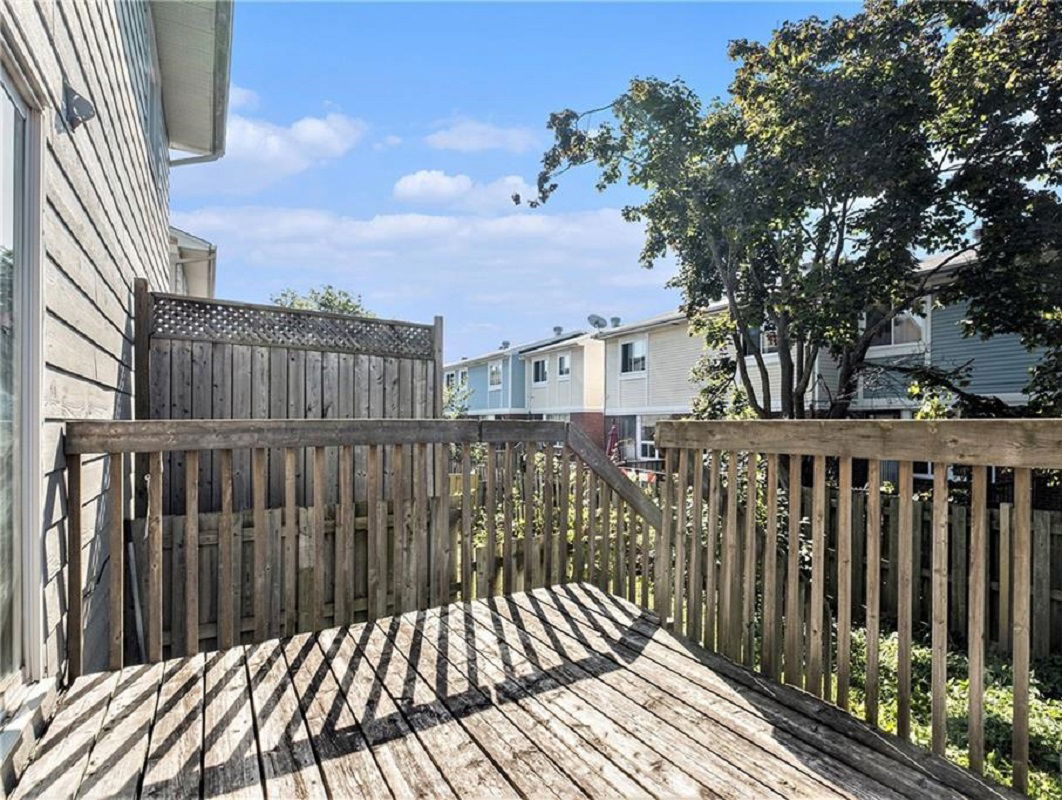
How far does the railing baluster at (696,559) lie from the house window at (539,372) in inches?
791

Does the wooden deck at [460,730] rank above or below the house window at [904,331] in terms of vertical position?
below

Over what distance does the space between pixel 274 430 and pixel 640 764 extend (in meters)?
1.94

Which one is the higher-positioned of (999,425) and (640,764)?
(999,425)

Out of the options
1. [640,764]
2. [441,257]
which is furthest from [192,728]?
[441,257]

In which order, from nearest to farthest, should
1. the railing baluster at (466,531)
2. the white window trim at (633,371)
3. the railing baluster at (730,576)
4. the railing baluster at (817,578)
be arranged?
the railing baluster at (817,578) → the railing baluster at (730,576) → the railing baluster at (466,531) → the white window trim at (633,371)

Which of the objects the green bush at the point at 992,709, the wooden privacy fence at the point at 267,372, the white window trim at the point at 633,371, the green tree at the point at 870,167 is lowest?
the green bush at the point at 992,709

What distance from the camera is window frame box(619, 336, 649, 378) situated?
1753 centimetres

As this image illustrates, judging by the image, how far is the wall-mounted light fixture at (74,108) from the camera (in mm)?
2223

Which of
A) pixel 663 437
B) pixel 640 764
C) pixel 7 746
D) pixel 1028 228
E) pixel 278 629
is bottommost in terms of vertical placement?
pixel 278 629

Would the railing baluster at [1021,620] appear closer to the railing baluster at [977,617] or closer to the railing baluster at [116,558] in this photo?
the railing baluster at [977,617]

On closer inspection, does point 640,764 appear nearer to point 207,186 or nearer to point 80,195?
point 80,195

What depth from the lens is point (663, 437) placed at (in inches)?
116

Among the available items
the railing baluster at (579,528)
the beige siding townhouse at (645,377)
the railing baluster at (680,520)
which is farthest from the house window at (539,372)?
the railing baluster at (680,520)

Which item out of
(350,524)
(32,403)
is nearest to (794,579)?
(350,524)
